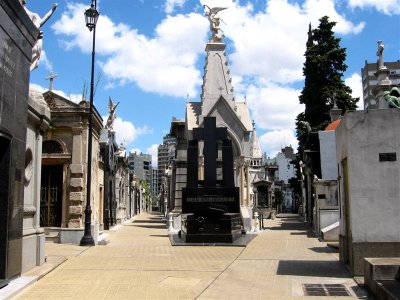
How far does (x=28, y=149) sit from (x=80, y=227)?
826cm

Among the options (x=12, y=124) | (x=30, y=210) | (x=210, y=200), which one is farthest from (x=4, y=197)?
(x=210, y=200)

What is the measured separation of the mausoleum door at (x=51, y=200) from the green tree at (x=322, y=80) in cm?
2164

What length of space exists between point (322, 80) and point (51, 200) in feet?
83.9

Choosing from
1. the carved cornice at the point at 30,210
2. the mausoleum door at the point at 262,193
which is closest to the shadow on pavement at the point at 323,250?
the carved cornice at the point at 30,210

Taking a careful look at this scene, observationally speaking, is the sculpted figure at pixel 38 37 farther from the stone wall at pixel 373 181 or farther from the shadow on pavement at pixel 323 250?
the shadow on pavement at pixel 323 250

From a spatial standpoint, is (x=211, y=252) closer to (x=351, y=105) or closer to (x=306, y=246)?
(x=306, y=246)

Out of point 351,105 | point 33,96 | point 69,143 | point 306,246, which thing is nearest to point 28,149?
point 33,96

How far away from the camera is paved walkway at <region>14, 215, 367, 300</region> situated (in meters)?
8.15

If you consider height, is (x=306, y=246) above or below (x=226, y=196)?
below

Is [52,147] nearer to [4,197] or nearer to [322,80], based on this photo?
[4,197]

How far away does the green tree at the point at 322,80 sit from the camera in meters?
36.3

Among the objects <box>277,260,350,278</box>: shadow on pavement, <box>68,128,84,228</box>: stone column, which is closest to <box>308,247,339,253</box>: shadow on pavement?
<box>277,260,350,278</box>: shadow on pavement

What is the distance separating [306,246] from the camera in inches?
677

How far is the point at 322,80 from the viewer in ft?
124
